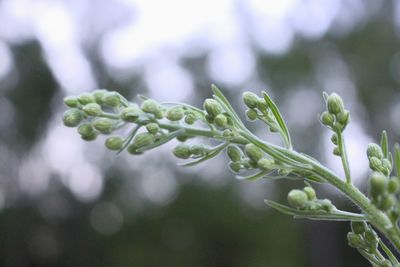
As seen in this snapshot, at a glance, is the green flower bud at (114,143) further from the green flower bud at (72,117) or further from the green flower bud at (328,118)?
the green flower bud at (328,118)

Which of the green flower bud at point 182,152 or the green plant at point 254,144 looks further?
the green flower bud at point 182,152

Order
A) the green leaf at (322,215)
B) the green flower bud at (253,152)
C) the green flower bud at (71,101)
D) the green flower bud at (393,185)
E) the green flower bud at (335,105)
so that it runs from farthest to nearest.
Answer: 1. the green flower bud at (71,101)
2. the green flower bud at (335,105)
3. the green flower bud at (253,152)
4. the green leaf at (322,215)
5. the green flower bud at (393,185)

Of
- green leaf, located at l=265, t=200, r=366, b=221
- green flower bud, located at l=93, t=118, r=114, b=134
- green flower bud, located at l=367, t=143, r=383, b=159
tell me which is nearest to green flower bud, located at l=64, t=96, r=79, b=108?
green flower bud, located at l=93, t=118, r=114, b=134

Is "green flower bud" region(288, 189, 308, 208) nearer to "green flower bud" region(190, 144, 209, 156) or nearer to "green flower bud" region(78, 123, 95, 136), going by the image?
"green flower bud" region(190, 144, 209, 156)

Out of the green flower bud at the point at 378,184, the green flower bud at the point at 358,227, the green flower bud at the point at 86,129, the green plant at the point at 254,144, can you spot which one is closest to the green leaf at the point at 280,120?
the green plant at the point at 254,144

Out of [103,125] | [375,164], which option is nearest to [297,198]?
[375,164]

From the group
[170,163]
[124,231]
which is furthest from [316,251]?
[124,231]
